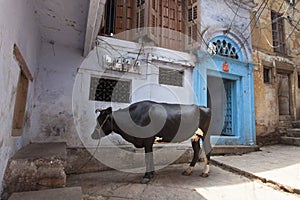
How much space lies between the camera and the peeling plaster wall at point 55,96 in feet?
15.9

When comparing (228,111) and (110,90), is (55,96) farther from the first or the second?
(228,111)

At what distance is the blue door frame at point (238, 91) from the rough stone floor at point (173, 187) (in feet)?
9.58

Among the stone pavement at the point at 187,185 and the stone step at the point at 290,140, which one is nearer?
the stone pavement at the point at 187,185

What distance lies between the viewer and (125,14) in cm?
657

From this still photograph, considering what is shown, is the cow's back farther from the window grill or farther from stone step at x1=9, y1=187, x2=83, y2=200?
the window grill

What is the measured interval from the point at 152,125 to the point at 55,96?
8.41 ft

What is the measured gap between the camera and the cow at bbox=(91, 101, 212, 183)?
447 cm

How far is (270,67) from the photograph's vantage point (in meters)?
9.07

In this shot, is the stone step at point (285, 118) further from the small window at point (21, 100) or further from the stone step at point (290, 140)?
the small window at point (21, 100)

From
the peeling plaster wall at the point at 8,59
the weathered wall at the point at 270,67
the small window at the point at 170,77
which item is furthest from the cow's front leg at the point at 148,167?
the weathered wall at the point at 270,67

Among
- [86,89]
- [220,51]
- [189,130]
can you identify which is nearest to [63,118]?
[86,89]

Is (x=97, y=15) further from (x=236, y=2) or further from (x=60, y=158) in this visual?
(x=236, y=2)

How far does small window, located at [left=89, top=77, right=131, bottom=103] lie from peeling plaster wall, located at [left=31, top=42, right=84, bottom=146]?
1.96 ft

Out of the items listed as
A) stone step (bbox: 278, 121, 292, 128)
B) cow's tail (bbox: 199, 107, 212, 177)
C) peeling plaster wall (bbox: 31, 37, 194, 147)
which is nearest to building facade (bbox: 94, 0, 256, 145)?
peeling plaster wall (bbox: 31, 37, 194, 147)
